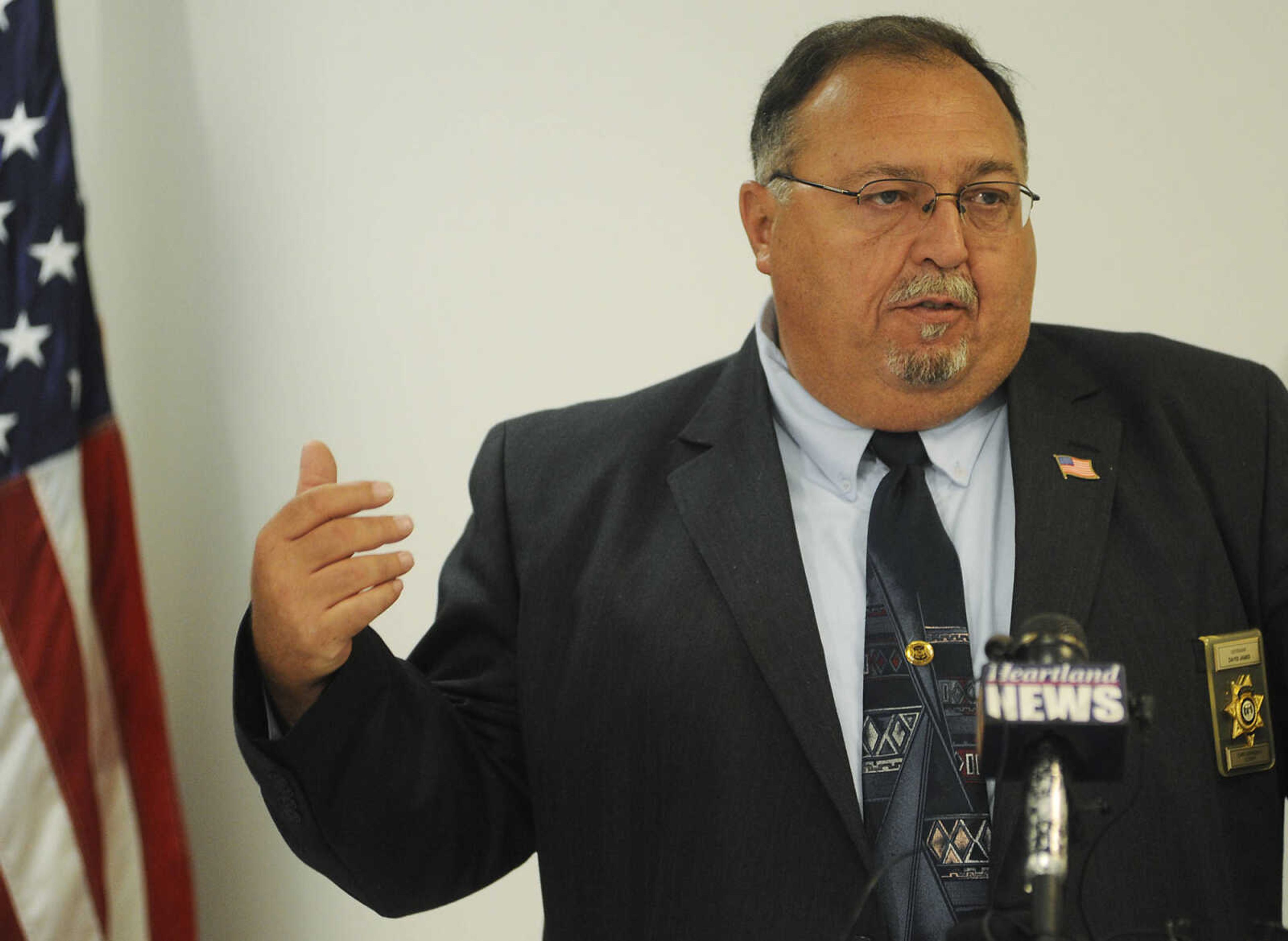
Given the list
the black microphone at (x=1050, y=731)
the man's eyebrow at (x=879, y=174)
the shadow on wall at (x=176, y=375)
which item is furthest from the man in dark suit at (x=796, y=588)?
the shadow on wall at (x=176, y=375)

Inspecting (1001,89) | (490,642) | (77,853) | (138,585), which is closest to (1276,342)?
(1001,89)

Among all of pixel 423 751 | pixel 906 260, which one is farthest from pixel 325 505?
pixel 906 260

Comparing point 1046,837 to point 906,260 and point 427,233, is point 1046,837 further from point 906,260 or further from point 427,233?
point 427,233

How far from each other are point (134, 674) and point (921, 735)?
1.66 metres

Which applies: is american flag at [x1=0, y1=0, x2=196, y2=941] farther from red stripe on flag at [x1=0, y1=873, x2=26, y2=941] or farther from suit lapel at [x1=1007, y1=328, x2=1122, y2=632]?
suit lapel at [x1=1007, y1=328, x2=1122, y2=632]

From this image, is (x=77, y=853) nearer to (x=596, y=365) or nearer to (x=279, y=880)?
(x=279, y=880)

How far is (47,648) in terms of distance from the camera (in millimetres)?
2387

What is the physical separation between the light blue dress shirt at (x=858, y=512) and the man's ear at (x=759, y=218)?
0.22 metres

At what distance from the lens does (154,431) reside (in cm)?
298

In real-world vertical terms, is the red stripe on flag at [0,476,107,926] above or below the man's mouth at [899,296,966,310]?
below

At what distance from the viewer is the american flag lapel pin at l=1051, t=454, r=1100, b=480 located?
169 centimetres

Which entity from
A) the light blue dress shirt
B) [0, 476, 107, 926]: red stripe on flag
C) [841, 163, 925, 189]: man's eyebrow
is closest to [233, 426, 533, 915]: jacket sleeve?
the light blue dress shirt

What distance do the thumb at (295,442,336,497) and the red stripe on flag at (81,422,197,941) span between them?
1.20 m

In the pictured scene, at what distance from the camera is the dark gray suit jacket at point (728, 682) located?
1.54 metres
